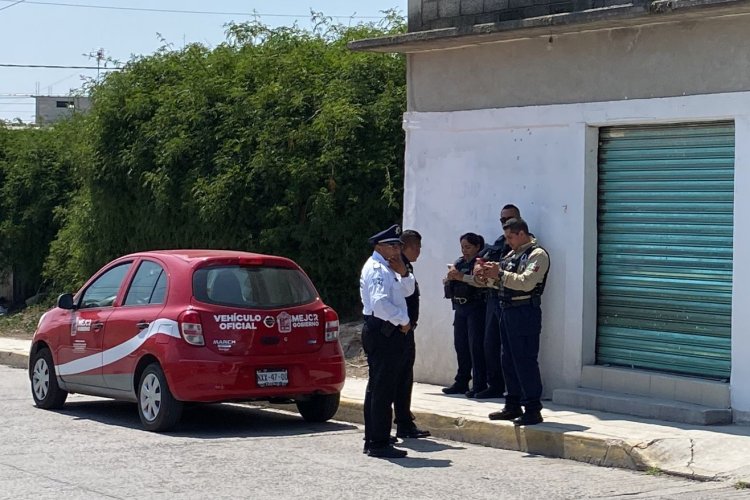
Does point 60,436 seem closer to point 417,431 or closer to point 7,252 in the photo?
point 417,431

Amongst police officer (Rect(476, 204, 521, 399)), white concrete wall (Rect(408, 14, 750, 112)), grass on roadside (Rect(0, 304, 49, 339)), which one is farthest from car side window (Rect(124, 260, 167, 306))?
grass on roadside (Rect(0, 304, 49, 339))

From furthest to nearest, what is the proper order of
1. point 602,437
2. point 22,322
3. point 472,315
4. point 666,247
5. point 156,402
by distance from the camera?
point 22,322 → point 472,315 → point 666,247 → point 156,402 → point 602,437

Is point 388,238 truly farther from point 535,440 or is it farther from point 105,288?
point 105,288

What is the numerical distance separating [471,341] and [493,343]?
431mm

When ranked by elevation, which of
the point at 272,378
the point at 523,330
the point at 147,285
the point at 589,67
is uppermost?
the point at 589,67

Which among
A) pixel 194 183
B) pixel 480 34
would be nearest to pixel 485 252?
pixel 480 34

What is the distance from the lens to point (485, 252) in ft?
39.2

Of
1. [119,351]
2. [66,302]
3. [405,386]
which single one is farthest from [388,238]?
[66,302]

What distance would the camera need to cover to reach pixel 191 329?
34.4 ft

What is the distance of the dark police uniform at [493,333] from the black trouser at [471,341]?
12 centimetres

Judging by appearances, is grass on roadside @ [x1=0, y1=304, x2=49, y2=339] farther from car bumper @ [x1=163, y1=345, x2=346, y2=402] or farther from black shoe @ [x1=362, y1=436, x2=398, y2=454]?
black shoe @ [x1=362, y1=436, x2=398, y2=454]

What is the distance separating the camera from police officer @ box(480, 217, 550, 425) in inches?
396

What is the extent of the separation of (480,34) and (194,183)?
235 inches

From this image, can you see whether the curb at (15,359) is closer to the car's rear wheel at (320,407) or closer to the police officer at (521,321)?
the car's rear wheel at (320,407)
